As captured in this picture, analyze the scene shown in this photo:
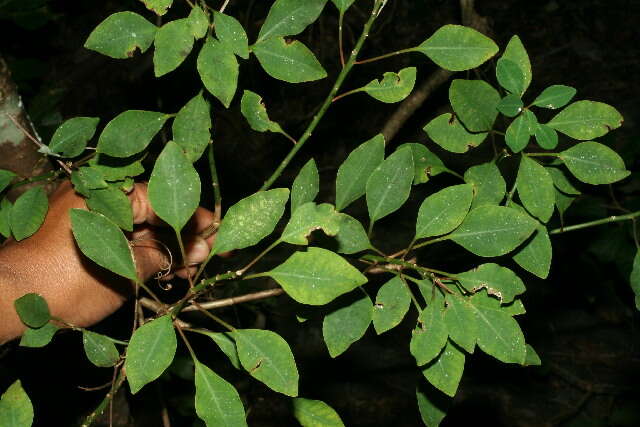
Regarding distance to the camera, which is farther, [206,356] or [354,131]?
[354,131]

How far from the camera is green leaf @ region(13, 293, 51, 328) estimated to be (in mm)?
941

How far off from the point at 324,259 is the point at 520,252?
0.37 meters

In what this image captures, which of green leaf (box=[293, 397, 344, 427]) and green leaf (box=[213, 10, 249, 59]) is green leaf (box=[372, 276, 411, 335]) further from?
green leaf (box=[213, 10, 249, 59])

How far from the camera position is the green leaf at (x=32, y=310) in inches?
37.1

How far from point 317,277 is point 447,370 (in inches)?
11.2

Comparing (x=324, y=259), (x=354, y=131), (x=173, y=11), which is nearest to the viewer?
(x=324, y=259)

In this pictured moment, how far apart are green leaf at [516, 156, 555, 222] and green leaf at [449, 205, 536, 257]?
0.07 meters

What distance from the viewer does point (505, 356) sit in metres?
0.86

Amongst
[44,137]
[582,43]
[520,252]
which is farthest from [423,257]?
[582,43]

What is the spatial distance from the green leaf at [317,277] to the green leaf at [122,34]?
1.27ft

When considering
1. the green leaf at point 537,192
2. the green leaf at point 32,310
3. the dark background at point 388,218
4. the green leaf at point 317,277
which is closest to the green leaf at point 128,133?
the green leaf at point 32,310

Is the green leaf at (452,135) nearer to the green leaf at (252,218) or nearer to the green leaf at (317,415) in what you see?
the green leaf at (252,218)

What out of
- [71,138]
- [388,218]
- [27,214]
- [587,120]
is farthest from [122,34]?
[388,218]

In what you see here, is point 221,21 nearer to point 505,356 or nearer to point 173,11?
point 505,356
